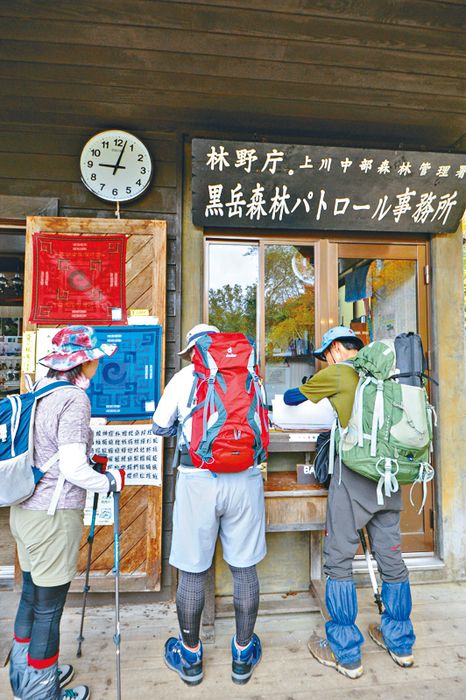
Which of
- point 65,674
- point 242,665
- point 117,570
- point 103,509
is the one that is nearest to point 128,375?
point 103,509

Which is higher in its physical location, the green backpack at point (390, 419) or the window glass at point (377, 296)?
the window glass at point (377, 296)

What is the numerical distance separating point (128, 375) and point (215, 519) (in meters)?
1.26

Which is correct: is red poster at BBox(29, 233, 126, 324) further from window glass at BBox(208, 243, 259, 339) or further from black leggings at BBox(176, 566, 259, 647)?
black leggings at BBox(176, 566, 259, 647)

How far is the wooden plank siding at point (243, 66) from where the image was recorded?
214 centimetres

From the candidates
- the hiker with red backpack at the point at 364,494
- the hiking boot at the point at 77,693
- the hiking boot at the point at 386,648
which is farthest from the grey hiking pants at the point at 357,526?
the hiking boot at the point at 77,693

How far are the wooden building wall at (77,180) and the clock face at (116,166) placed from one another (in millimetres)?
76

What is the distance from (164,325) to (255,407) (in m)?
1.18

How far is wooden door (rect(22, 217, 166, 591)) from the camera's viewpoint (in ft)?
8.89

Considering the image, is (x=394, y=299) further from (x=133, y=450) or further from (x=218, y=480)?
(x=133, y=450)

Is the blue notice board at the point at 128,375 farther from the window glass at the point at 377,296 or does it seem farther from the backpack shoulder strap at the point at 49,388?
the window glass at the point at 377,296

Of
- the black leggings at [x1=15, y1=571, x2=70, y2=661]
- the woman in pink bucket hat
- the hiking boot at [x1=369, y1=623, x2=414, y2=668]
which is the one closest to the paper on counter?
the hiking boot at [x1=369, y1=623, x2=414, y2=668]

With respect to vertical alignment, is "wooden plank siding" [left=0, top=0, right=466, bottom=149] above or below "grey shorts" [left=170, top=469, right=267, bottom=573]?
above

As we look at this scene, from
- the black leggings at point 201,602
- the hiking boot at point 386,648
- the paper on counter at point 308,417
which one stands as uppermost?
the paper on counter at point 308,417

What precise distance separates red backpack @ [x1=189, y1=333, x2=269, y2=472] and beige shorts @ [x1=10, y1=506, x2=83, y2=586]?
65cm
